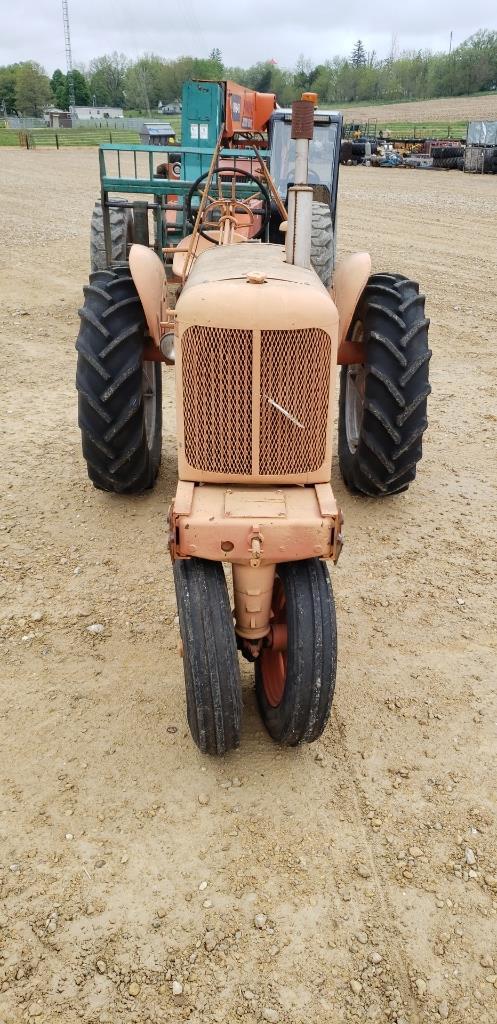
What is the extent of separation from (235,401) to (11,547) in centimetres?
212

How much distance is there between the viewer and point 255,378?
107 inches

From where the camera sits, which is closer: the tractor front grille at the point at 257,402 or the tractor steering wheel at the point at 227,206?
the tractor front grille at the point at 257,402

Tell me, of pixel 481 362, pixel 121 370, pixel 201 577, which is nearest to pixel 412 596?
pixel 201 577

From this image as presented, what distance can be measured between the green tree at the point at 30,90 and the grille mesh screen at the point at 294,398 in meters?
108

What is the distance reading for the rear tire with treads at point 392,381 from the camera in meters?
4.18

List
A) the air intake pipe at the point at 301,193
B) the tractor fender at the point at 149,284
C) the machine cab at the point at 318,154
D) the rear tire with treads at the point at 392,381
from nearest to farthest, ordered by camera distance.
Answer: the air intake pipe at the point at 301,193
the tractor fender at the point at 149,284
the rear tire with treads at the point at 392,381
the machine cab at the point at 318,154

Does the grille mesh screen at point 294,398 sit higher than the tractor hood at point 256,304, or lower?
lower

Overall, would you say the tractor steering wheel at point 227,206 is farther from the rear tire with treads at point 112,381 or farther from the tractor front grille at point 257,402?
the tractor front grille at point 257,402

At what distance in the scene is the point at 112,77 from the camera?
105438 mm

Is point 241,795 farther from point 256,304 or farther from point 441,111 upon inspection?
point 441,111

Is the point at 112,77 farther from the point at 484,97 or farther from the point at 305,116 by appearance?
the point at 305,116

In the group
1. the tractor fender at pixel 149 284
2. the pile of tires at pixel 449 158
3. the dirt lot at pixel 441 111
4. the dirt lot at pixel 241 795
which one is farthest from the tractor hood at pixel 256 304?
the dirt lot at pixel 441 111

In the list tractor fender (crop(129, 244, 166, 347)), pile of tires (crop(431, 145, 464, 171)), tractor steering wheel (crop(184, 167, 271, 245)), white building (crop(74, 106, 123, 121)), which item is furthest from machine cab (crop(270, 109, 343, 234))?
white building (crop(74, 106, 123, 121))

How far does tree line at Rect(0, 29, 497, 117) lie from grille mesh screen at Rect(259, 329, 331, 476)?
8015 cm
